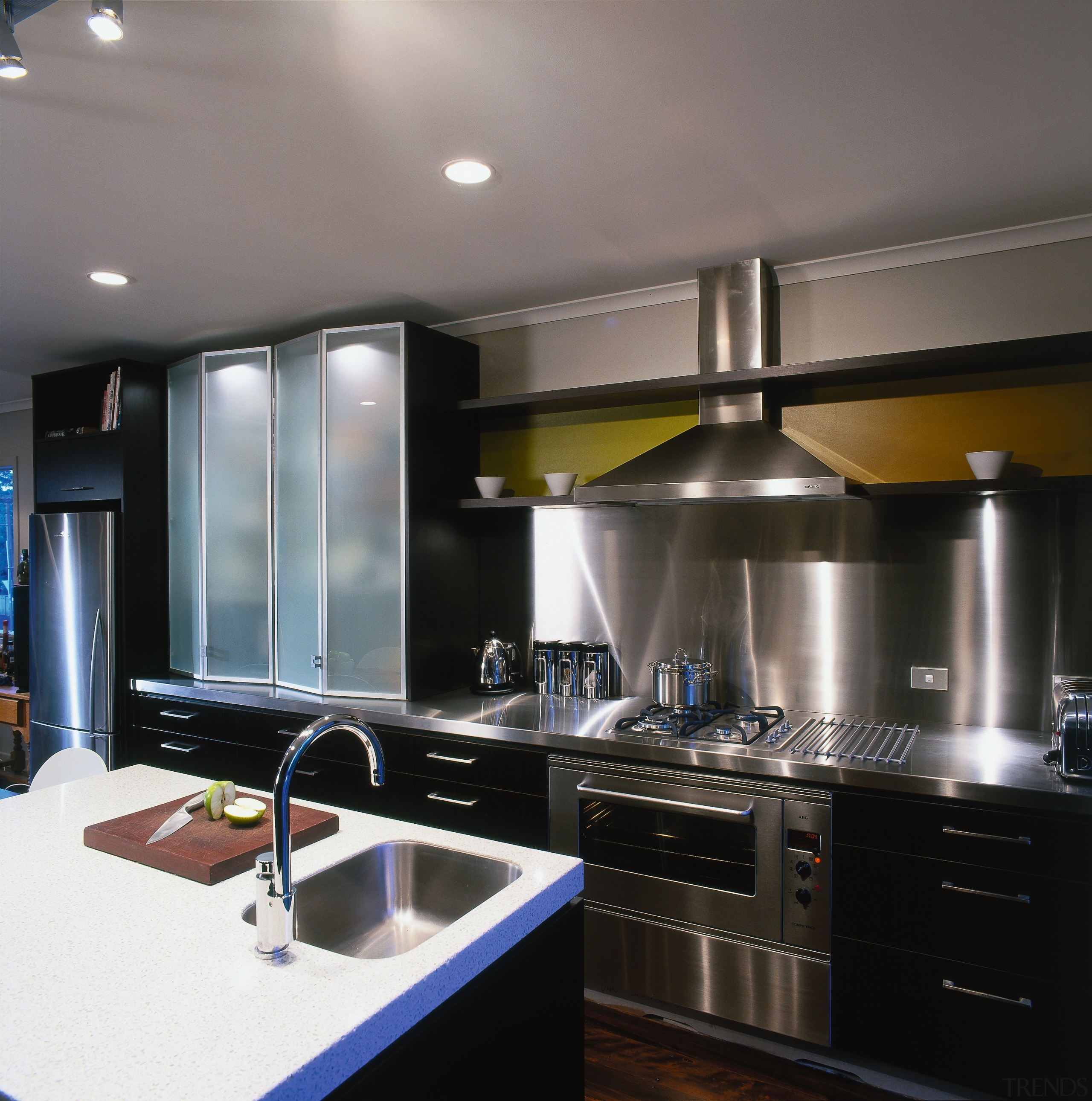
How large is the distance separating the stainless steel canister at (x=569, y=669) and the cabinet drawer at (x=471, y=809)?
1.99 ft

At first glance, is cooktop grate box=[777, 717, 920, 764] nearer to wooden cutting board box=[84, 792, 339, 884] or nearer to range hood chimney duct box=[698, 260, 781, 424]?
range hood chimney duct box=[698, 260, 781, 424]

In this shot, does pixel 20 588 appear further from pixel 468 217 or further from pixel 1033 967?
pixel 1033 967

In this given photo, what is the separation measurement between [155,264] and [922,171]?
8.27 ft

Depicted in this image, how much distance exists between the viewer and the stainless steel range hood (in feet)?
8.24

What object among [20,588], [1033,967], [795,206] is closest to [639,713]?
[1033,967]

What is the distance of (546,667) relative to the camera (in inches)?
128

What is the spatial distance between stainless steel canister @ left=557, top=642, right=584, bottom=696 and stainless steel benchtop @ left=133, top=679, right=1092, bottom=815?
0.19 feet

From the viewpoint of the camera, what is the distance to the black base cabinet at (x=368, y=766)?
2.69 meters

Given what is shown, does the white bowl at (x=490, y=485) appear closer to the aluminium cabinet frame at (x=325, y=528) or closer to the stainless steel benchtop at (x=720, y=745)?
the aluminium cabinet frame at (x=325, y=528)

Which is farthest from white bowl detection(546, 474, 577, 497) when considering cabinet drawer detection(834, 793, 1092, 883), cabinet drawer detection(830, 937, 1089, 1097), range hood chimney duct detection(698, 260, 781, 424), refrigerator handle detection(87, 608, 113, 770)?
refrigerator handle detection(87, 608, 113, 770)

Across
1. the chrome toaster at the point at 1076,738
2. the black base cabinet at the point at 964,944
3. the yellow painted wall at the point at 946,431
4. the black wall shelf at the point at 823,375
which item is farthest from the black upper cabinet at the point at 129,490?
the chrome toaster at the point at 1076,738

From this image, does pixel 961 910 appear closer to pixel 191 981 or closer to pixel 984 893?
pixel 984 893

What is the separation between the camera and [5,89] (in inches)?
68.6

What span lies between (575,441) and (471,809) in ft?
5.10
